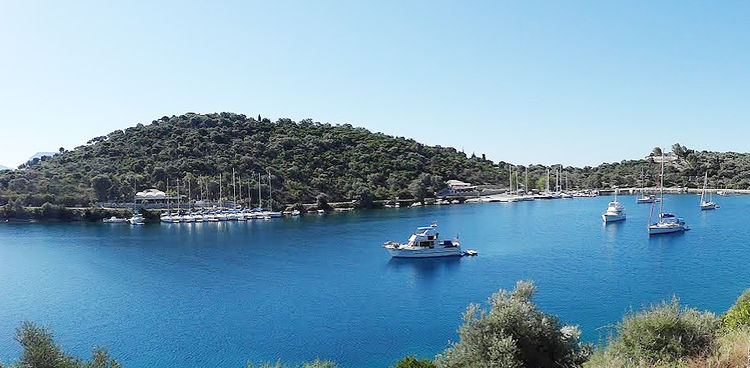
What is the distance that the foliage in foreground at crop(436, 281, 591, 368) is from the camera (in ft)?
42.8

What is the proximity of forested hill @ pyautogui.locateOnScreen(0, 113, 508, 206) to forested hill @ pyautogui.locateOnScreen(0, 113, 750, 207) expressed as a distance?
7.3 inches

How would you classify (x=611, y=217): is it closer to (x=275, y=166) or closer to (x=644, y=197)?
(x=644, y=197)

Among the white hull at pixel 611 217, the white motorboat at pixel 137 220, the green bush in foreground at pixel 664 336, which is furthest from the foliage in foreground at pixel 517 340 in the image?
the white motorboat at pixel 137 220

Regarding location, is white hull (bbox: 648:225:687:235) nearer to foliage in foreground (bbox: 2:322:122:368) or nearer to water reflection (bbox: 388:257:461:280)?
water reflection (bbox: 388:257:461:280)

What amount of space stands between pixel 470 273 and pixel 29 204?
239 ft

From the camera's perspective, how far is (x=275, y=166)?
95125 millimetres

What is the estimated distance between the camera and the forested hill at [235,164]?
83.5 meters

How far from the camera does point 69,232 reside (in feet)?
213

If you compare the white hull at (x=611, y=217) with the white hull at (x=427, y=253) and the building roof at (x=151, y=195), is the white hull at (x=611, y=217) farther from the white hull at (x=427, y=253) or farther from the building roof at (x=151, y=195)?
the building roof at (x=151, y=195)

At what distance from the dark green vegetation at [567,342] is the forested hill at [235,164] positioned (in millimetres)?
71431

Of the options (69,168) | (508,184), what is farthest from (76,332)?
(508,184)

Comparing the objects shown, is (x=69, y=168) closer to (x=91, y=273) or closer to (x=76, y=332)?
(x=91, y=273)

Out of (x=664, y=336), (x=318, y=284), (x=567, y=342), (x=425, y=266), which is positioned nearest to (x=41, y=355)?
(x=567, y=342)

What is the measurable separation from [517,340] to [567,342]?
1.97m
